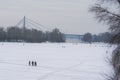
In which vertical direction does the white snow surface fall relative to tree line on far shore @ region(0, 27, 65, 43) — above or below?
below

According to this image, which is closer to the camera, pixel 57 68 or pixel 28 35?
pixel 57 68

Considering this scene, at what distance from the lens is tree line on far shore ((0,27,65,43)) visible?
363ft

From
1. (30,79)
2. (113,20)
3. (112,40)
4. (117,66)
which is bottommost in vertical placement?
(30,79)

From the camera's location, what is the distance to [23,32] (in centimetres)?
10975

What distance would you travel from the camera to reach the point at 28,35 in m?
114

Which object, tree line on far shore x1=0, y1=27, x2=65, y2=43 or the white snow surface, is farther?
tree line on far shore x1=0, y1=27, x2=65, y2=43

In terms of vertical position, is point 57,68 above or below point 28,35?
below

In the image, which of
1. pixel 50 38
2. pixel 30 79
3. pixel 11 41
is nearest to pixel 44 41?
pixel 50 38

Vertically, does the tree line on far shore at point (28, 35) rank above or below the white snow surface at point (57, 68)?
above

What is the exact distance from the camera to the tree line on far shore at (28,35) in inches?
4355

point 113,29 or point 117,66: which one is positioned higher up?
point 113,29

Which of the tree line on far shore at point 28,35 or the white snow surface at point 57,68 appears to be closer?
the white snow surface at point 57,68

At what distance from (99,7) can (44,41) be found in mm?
126204

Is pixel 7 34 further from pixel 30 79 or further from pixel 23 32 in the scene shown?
pixel 30 79
